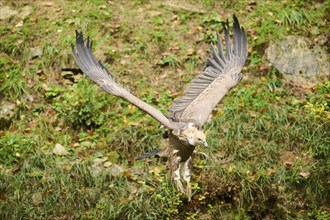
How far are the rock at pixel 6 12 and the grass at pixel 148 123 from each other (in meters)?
0.09

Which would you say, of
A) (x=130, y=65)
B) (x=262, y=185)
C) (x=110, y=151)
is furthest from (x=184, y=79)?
(x=262, y=185)

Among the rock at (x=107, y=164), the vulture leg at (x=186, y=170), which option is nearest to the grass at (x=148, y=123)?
the rock at (x=107, y=164)

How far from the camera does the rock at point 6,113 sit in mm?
6352

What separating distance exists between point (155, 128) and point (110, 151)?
1.86 feet

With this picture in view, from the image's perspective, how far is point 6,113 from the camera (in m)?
6.41

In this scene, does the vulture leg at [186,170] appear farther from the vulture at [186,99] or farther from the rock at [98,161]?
the rock at [98,161]

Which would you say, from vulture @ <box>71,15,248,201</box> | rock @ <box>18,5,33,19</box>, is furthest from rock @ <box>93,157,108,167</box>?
rock @ <box>18,5,33,19</box>

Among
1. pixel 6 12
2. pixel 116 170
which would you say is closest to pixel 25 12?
pixel 6 12

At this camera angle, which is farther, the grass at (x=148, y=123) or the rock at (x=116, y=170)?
the rock at (x=116, y=170)

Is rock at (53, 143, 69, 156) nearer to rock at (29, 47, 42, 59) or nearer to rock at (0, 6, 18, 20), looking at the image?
rock at (29, 47, 42, 59)

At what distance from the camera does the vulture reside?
4.34m

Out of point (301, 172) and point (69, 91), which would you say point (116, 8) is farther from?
point (301, 172)

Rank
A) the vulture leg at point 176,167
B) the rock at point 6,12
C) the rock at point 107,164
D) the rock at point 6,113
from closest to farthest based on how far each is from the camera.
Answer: the vulture leg at point 176,167, the rock at point 107,164, the rock at point 6,113, the rock at point 6,12

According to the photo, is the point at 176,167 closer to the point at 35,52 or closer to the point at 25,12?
the point at 35,52
